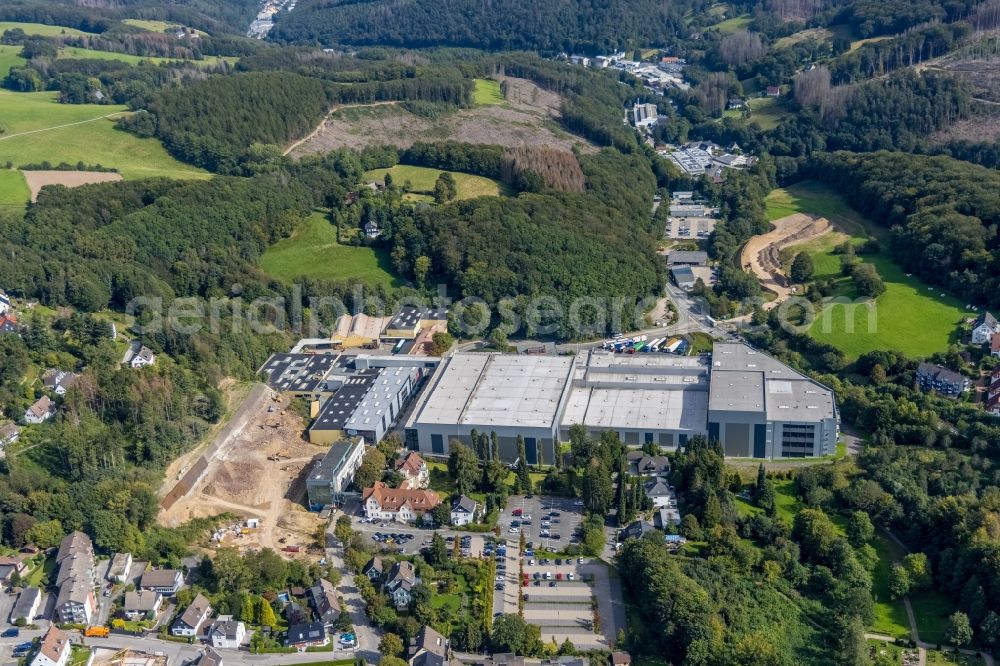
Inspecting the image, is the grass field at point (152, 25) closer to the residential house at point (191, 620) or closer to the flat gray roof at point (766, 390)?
the flat gray roof at point (766, 390)

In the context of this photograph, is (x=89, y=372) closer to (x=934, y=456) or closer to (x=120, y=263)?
(x=120, y=263)

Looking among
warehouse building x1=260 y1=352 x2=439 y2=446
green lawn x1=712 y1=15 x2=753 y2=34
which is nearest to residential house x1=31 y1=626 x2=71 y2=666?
warehouse building x1=260 y1=352 x2=439 y2=446

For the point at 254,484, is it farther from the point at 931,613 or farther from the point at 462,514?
the point at 931,613

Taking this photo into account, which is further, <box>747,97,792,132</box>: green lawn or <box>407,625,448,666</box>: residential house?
<box>747,97,792,132</box>: green lawn

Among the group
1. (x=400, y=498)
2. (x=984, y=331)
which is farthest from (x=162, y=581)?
(x=984, y=331)

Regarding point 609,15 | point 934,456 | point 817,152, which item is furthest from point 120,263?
point 609,15

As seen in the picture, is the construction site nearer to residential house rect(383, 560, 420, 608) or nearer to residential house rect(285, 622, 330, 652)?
residential house rect(383, 560, 420, 608)

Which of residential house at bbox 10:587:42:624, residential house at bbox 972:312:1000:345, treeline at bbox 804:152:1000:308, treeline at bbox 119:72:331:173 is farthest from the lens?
treeline at bbox 119:72:331:173
